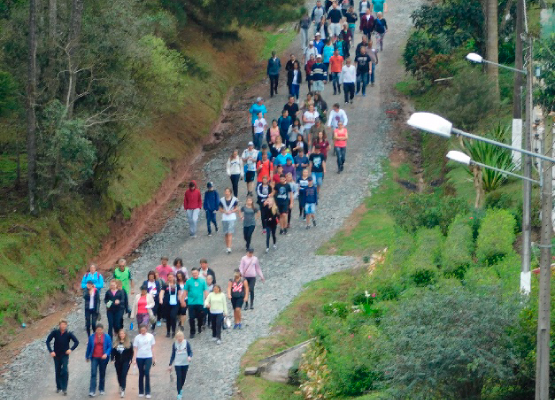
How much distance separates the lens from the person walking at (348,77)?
33.6 metres

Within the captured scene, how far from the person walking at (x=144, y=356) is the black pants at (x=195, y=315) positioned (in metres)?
1.97

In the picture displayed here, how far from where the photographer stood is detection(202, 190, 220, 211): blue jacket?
26498 millimetres

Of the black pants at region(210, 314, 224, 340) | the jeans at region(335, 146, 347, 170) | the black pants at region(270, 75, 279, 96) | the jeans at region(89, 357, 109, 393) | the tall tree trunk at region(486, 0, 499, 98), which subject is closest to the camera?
the jeans at region(89, 357, 109, 393)

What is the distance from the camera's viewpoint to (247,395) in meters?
20.0

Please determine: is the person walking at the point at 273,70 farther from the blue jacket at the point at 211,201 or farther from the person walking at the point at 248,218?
the person walking at the point at 248,218

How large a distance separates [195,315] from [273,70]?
1521 cm

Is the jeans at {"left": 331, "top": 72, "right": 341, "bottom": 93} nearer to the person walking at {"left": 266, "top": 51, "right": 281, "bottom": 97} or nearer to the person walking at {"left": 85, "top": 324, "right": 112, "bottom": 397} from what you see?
the person walking at {"left": 266, "top": 51, "right": 281, "bottom": 97}

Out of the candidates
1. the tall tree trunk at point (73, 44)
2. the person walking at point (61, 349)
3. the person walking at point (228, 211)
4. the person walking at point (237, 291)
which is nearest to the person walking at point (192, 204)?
the person walking at point (228, 211)

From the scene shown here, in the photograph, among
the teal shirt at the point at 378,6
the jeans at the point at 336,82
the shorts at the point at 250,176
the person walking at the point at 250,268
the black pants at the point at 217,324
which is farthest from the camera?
the teal shirt at the point at 378,6

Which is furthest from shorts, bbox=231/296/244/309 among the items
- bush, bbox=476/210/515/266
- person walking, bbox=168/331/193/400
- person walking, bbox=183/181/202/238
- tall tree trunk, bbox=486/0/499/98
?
tall tree trunk, bbox=486/0/499/98

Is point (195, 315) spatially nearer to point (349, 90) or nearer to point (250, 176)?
point (250, 176)

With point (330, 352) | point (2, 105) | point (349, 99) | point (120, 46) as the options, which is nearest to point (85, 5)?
point (120, 46)

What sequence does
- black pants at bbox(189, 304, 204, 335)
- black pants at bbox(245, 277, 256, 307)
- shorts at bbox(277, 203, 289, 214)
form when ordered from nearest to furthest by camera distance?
black pants at bbox(189, 304, 204, 335) → black pants at bbox(245, 277, 256, 307) → shorts at bbox(277, 203, 289, 214)

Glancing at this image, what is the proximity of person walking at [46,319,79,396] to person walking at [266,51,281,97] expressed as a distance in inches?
676
